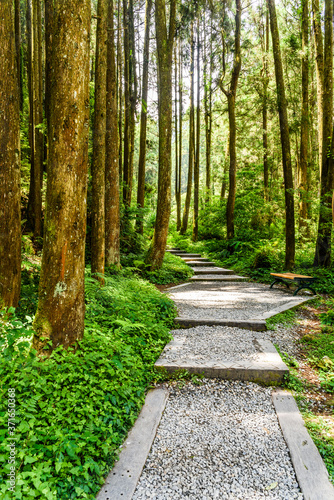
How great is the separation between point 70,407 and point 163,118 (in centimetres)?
840

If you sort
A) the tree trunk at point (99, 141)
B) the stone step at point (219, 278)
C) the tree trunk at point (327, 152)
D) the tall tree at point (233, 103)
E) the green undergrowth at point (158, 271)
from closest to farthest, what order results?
1. the tree trunk at point (99, 141)
2. the tree trunk at point (327, 152)
3. the green undergrowth at point (158, 271)
4. the stone step at point (219, 278)
5. the tall tree at point (233, 103)

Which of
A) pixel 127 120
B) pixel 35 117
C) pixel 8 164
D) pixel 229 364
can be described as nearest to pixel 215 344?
pixel 229 364

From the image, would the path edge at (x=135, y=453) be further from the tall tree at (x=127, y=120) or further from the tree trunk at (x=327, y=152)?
the tall tree at (x=127, y=120)

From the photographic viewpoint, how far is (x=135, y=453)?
2695 millimetres

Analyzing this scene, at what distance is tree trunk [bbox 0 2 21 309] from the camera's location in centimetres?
420

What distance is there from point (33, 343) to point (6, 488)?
4.73 feet

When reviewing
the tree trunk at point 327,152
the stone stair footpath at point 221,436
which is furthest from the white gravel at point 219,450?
the tree trunk at point 327,152

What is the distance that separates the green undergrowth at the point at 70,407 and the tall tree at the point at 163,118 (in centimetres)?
572

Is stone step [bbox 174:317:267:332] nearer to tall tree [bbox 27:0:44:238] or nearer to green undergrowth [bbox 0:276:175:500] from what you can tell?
green undergrowth [bbox 0:276:175:500]

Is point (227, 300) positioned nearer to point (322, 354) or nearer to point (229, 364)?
point (322, 354)

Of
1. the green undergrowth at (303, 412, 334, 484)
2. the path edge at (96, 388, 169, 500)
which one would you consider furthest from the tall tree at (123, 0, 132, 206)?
the green undergrowth at (303, 412, 334, 484)

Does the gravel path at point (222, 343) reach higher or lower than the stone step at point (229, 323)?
lower

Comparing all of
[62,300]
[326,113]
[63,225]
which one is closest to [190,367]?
[62,300]

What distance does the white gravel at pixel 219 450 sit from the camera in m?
2.33
